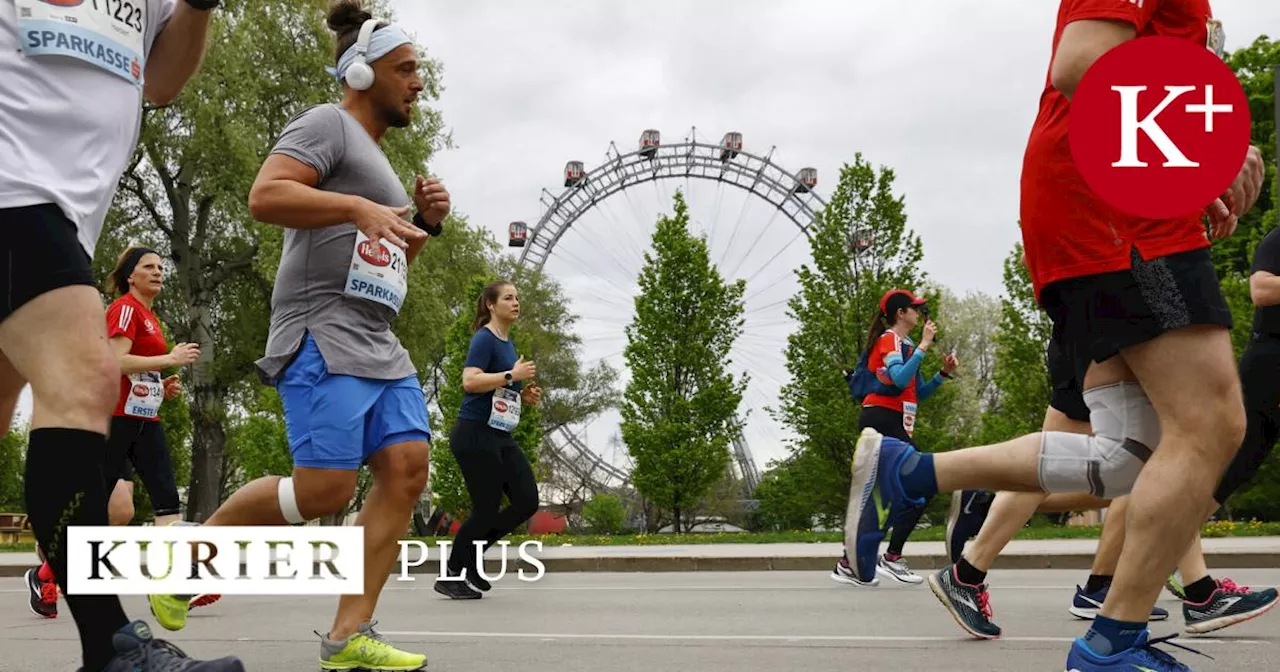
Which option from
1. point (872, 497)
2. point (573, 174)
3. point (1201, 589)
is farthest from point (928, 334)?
point (573, 174)

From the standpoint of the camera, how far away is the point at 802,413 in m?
26.3

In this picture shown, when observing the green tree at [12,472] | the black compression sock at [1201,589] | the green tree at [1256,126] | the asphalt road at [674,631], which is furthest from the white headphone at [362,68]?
the green tree at [12,472]

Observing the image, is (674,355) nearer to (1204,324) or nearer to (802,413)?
(802,413)

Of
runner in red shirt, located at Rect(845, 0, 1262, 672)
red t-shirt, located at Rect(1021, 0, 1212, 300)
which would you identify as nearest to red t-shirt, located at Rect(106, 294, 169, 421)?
runner in red shirt, located at Rect(845, 0, 1262, 672)

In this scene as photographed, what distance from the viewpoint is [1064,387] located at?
4586mm

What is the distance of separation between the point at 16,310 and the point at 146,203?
97.6 feet

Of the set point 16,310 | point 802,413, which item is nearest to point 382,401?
point 16,310

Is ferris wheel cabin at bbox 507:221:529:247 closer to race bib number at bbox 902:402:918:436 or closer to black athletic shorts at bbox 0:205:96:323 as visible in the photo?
race bib number at bbox 902:402:918:436

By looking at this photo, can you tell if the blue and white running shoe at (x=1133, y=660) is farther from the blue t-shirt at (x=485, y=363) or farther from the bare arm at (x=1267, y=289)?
the blue t-shirt at (x=485, y=363)

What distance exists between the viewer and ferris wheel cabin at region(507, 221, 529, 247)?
51.5 meters

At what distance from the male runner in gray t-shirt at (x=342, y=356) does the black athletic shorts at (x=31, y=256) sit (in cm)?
116

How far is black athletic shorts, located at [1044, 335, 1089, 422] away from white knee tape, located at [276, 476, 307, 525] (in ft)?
8.36

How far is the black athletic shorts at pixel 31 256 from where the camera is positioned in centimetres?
264

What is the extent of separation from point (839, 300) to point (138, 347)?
2058cm
